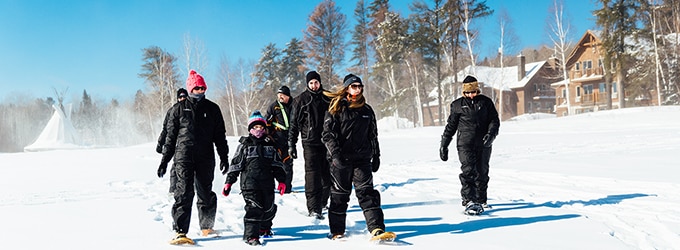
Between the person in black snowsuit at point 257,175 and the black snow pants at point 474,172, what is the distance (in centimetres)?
263

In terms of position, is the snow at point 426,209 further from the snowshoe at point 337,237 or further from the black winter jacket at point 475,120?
the black winter jacket at point 475,120

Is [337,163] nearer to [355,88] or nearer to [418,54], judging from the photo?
[355,88]

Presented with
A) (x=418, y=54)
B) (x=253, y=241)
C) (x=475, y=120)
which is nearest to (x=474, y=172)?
(x=475, y=120)

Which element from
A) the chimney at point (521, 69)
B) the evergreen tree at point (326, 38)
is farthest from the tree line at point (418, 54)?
the chimney at point (521, 69)

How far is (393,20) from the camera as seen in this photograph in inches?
1496

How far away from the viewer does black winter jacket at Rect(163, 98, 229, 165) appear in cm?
480

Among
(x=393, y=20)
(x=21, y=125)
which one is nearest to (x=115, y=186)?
(x=393, y=20)

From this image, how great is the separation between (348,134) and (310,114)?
116 centimetres

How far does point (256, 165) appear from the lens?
15.5ft

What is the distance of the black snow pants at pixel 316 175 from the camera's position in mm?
5793

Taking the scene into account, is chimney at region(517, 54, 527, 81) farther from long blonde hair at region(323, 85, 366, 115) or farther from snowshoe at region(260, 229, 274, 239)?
snowshoe at region(260, 229, 274, 239)

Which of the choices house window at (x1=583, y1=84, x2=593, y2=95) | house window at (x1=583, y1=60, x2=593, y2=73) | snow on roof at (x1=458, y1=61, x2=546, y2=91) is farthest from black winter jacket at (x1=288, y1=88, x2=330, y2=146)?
house window at (x1=583, y1=84, x2=593, y2=95)

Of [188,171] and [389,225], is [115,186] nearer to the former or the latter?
[188,171]

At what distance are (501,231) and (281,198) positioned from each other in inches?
143
